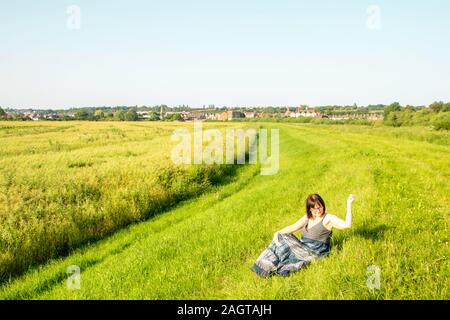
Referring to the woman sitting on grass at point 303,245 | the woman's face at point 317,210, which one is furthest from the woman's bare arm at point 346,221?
the woman's face at point 317,210

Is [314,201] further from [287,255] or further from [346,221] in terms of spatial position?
[287,255]

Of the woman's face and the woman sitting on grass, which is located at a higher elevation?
the woman's face

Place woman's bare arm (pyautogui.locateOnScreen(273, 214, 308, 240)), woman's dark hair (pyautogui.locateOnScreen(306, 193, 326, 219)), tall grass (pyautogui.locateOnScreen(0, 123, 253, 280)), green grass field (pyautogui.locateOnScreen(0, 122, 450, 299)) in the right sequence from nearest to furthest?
1. green grass field (pyautogui.locateOnScreen(0, 122, 450, 299))
2. woman's dark hair (pyautogui.locateOnScreen(306, 193, 326, 219))
3. woman's bare arm (pyautogui.locateOnScreen(273, 214, 308, 240))
4. tall grass (pyautogui.locateOnScreen(0, 123, 253, 280))

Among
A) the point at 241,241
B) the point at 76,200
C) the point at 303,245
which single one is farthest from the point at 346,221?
the point at 76,200

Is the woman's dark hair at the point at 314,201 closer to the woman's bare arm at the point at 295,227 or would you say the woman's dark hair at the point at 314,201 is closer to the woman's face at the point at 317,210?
the woman's face at the point at 317,210

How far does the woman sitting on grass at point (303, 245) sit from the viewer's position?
6.02 m

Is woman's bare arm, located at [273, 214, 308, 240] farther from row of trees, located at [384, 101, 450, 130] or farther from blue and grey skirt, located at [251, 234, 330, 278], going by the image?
row of trees, located at [384, 101, 450, 130]

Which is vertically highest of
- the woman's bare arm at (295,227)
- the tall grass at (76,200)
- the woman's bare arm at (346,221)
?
the woman's bare arm at (346,221)

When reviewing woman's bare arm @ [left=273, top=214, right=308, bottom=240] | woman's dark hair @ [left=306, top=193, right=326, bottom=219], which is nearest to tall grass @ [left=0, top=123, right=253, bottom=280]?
woman's bare arm @ [left=273, top=214, right=308, bottom=240]

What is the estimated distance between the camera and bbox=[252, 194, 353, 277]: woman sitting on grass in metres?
6.02

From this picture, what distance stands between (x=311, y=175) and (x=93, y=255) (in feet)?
31.5

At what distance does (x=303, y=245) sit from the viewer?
6.29 meters
